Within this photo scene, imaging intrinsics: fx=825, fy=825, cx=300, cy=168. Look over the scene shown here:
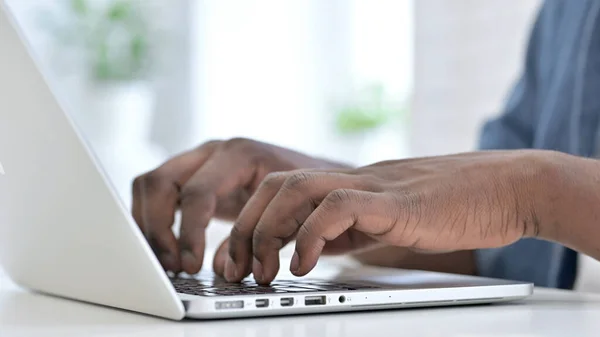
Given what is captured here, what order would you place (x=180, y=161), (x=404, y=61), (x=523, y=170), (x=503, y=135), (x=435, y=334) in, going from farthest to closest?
(x=404, y=61) < (x=503, y=135) < (x=180, y=161) < (x=523, y=170) < (x=435, y=334)

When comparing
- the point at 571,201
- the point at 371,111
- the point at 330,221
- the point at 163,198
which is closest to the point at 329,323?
the point at 330,221

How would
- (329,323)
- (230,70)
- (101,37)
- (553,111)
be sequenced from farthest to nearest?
1. (230,70)
2. (101,37)
3. (553,111)
4. (329,323)

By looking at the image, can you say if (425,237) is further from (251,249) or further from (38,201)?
(38,201)

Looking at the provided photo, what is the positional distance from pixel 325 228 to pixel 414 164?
170 millimetres

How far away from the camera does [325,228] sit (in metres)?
0.62

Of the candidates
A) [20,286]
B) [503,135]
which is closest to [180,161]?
[20,286]

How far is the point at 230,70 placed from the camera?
391cm

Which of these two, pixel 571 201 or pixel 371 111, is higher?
pixel 571 201

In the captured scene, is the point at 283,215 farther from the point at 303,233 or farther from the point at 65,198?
the point at 65,198

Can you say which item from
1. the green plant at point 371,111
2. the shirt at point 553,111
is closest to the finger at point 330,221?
the shirt at point 553,111

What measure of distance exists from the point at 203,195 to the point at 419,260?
12.9 inches

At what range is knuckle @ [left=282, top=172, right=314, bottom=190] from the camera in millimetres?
664

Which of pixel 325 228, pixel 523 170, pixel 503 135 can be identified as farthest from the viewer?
pixel 503 135

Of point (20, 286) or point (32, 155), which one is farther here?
point (20, 286)
